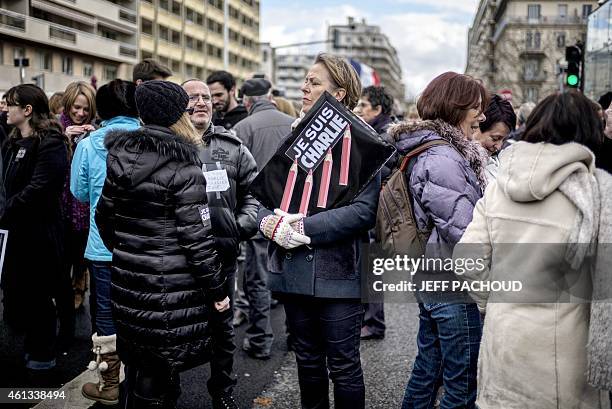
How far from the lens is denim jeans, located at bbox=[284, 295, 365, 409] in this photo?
11.0 feet

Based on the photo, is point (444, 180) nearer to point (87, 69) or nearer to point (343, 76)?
point (343, 76)

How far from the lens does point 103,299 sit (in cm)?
432

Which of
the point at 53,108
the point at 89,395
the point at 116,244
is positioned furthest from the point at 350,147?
the point at 53,108

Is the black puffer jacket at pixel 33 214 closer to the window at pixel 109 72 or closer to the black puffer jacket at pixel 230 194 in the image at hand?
the black puffer jacket at pixel 230 194

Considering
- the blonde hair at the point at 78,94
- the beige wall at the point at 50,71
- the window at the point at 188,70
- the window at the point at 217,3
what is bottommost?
the blonde hair at the point at 78,94

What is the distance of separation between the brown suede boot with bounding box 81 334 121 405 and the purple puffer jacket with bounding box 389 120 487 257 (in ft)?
7.85

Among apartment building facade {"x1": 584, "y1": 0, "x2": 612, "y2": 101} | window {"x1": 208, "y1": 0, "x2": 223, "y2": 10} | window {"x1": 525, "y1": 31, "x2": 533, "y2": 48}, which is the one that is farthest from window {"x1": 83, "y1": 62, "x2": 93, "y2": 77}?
apartment building facade {"x1": 584, "y1": 0, "x2": 612, "y2": 101}

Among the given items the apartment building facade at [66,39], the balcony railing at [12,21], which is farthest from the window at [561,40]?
the balcony railing at [12,21]

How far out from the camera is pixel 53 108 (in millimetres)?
7316

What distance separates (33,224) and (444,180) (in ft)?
11.0

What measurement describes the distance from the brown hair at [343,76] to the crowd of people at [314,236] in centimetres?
1

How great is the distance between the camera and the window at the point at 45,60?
4106cm

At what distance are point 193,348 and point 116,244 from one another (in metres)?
0.67

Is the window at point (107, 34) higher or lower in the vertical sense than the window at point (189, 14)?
lower
